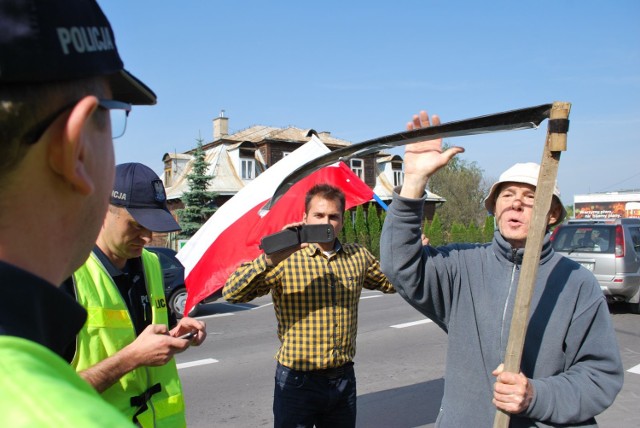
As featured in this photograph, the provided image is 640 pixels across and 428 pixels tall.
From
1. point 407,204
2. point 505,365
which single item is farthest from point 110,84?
point 505,365

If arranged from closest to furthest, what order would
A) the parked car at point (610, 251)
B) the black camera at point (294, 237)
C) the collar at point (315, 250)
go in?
the black camera at point (294, 237) < the collar at point (315, 250) < the parked car at point (610, 251)

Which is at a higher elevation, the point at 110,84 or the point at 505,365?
the point at 110,84

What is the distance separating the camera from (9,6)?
70 centimetres

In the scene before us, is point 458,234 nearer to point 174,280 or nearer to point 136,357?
point 174,280

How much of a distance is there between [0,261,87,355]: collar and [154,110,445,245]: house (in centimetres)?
2915

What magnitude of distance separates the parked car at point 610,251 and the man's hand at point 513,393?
9.68m

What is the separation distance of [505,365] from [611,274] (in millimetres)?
10076

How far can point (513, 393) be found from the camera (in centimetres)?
216

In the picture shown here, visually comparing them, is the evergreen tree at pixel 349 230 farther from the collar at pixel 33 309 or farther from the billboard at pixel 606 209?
the collar at pixel 33 309

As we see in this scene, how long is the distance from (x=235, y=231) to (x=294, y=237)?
1.69m

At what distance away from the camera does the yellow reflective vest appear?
2291 millimetres

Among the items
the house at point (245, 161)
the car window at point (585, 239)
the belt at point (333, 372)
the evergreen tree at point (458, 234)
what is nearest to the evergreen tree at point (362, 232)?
the house at point (245, 161)

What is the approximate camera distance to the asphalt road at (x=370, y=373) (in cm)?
557

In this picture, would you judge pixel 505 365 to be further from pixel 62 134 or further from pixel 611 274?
pixel 611 274
